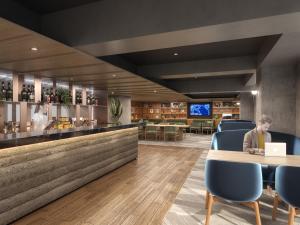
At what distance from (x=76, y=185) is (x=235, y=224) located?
8.95ft

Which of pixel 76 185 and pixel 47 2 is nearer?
pixel 47 2

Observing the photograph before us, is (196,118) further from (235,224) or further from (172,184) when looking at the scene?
(235,224)

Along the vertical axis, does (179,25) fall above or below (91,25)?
below

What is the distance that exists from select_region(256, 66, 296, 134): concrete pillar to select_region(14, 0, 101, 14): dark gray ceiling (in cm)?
417

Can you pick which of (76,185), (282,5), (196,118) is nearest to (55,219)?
(76,185)

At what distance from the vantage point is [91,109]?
Answer: 780 centimetres

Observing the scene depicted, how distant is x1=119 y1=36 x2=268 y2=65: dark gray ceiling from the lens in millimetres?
4965

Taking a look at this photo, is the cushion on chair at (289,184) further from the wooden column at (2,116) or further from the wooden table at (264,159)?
the wooden column at (2,116)

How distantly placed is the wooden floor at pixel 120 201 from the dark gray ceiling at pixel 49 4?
10.1 feet

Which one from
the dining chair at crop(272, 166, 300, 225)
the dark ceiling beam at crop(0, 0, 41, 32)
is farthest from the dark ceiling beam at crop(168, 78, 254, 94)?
the dining chair at crop(272, 166, 300, 225)

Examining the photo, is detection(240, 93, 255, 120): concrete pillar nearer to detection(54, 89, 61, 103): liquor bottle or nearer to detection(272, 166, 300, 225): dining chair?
detection(54, 89, 61, 103): liquor bottle

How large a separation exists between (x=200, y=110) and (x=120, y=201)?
14.3 metres

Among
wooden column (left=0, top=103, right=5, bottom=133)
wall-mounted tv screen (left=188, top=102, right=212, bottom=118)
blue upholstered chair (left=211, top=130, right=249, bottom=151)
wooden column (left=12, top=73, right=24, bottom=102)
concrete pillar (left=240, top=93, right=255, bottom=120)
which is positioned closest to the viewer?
blue upholstered chair (left=211, top=130, right=249, bottom=151)

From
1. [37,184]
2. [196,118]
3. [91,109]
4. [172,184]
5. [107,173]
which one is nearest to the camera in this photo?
[37,184]
